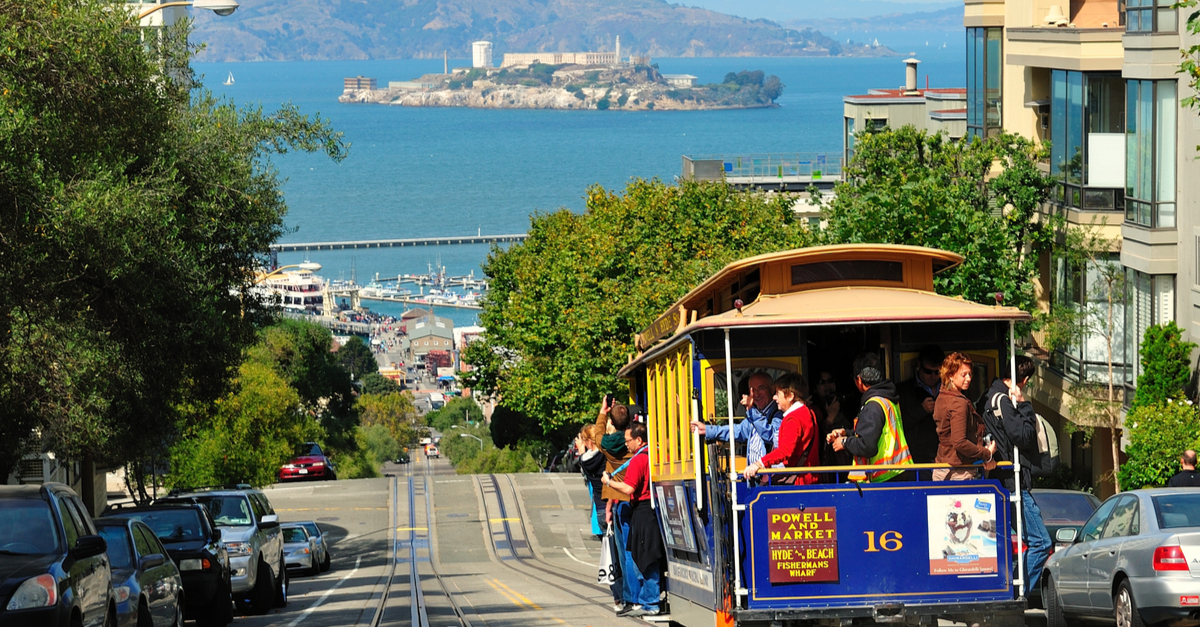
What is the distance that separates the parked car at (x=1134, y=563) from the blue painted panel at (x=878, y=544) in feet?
8.18

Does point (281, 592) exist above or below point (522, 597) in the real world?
above

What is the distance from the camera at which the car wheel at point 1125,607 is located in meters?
12.7

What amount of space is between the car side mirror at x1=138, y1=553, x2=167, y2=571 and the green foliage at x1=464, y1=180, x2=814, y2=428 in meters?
24.7

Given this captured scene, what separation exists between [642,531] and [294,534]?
16763 millimetres

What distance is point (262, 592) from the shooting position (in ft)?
65.6

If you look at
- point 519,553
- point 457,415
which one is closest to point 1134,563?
point 519,553

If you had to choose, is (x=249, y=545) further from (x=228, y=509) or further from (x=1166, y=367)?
(x=1166, y=367)

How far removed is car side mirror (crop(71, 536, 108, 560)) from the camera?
1095 cm

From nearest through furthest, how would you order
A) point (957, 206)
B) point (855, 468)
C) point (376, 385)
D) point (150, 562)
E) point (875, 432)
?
point (855, 468), point (875, 432), point (150, 562), point (957, 206), point (376, 385)

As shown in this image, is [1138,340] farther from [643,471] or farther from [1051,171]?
[643,471]

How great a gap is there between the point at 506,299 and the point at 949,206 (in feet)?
98.8

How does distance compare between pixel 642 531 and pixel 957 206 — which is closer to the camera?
pixel 642 531

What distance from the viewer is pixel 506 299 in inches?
2245

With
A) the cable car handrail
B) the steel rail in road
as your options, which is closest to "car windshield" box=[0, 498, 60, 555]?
the cable car handrail
